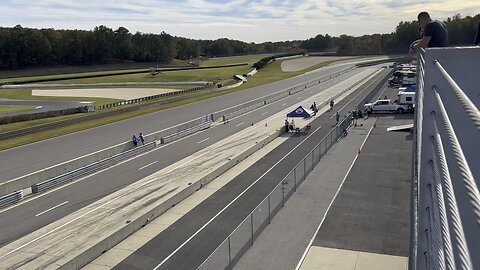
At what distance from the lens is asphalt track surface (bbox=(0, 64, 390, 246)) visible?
20922mm

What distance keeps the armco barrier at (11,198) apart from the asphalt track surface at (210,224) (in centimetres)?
1024

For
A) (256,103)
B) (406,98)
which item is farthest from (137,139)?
(406,98)

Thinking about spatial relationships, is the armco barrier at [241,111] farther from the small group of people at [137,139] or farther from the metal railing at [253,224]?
the metal railing at [253,224]

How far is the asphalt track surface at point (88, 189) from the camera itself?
824 inches

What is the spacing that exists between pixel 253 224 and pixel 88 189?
12.9m

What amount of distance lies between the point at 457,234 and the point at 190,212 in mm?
20248

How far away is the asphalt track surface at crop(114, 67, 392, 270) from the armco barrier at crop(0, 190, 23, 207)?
10235 millimetres

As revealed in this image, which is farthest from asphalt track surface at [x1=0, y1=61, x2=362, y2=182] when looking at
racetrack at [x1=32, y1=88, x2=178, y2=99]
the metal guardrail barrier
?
racetrack at [x1=32, y1=88, x2=178, y2=99]

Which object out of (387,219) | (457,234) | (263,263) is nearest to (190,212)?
(263,263)

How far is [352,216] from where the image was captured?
736 inches

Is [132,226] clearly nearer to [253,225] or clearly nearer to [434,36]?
[253,225]

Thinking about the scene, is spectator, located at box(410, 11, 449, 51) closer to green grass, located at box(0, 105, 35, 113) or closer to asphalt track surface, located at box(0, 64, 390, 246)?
asphalt track surface, located at box(0, 64, 390, 246)

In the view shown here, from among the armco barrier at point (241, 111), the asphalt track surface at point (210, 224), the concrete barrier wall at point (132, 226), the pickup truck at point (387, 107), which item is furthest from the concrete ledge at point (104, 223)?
the pickup truck at point (387, 107)

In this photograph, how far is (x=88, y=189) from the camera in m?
25.9
